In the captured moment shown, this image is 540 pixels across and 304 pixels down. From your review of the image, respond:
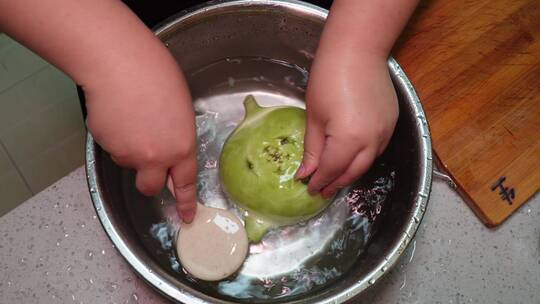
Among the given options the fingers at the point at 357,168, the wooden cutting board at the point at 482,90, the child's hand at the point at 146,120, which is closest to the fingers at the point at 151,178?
the child's hand at the point at 146,120

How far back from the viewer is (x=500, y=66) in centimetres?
78

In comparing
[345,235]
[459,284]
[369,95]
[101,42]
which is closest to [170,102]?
[101,42]

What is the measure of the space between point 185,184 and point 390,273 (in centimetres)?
31

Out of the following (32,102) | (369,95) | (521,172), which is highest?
(369,95)

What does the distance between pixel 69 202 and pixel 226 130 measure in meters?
0.25

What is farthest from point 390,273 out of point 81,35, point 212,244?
point 81,35

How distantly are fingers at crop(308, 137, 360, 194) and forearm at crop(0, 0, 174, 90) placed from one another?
0.21 metres

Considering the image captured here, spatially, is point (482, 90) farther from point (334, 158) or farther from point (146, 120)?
point (146, 120)

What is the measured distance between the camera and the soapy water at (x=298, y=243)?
714mm

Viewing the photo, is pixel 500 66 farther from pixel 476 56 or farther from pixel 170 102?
pixel 170 102

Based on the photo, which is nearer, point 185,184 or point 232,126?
point 185,184

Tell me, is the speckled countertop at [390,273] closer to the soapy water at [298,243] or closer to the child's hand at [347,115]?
the soapy water at [298,243]

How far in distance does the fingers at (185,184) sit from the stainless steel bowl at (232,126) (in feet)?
0.23

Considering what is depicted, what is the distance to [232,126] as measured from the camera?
838 millimetres
